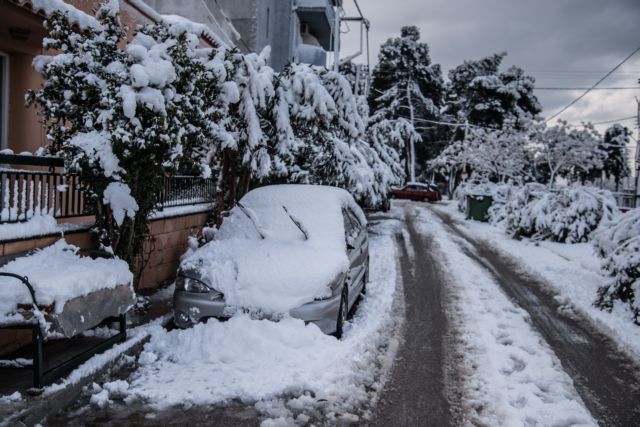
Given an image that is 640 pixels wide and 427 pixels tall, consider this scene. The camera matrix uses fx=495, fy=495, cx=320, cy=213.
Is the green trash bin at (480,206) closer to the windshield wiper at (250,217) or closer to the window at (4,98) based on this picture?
the windshield wiper at (250,217)

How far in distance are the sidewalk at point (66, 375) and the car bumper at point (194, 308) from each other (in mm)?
421

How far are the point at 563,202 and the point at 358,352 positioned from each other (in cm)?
1264

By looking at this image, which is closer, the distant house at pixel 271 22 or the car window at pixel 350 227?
the car window at pixel 350 227

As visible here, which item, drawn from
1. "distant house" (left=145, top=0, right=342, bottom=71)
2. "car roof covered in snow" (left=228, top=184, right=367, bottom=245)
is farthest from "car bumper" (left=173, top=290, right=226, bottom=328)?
"distant house" (left=145, top=0, right=342, bottom=71)

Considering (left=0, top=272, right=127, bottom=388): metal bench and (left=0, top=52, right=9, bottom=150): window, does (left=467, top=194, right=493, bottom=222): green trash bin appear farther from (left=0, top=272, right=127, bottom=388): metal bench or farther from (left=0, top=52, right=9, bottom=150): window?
(left=0, top=272, right=127, bottom=388): metal bench

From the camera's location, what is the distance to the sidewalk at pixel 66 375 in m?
3.61

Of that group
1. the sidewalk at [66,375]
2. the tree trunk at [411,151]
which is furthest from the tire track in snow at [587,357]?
the tree trunk at [411,151]

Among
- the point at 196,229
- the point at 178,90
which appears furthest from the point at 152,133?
the point at 196,229

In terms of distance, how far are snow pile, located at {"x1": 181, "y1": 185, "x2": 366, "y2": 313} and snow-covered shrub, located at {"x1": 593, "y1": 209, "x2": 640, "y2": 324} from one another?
13.7 ft

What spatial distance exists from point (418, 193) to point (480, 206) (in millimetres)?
16822

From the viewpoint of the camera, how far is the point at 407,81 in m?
48.6

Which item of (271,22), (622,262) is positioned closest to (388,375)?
(622,262)

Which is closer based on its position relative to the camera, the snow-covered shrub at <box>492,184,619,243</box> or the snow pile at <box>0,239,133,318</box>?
the snow pile at <box>0,239,133,318</box>

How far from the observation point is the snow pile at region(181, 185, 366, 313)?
5.29 m
